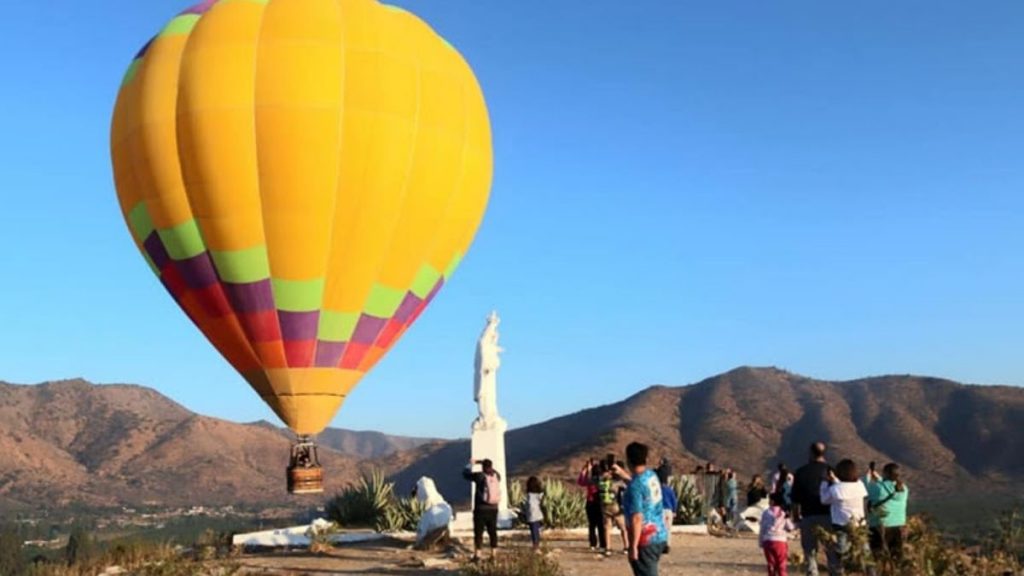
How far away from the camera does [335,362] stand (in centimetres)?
1725

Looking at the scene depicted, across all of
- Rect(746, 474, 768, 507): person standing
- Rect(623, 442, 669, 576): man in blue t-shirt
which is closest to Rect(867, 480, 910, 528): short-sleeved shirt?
Rect(623, 442, 669, 576): man in blue t-shirt

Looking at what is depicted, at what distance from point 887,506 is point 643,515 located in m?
3.86

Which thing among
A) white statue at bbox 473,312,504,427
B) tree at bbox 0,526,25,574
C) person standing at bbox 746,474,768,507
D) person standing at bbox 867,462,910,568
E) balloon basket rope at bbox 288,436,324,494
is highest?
white statue at bbox 473,312,504,427

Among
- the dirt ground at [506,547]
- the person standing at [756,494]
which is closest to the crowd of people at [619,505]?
the dirt ground at [506,547]

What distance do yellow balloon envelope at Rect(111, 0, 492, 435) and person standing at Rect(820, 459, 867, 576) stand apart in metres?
9.85

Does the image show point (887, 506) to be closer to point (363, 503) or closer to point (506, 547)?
point (506, 547)

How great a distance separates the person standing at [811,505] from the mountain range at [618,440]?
62.2 metres

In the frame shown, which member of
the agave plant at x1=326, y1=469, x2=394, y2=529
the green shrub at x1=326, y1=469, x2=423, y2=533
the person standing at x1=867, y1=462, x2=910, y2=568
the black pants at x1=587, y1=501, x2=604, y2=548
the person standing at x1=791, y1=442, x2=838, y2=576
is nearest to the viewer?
the person standing at x1=791, y1=442, x2=838, y2=576

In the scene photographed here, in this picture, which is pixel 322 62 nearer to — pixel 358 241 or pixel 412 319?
pixel 358 241

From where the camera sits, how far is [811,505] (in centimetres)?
1009

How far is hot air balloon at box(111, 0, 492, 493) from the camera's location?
1645cm

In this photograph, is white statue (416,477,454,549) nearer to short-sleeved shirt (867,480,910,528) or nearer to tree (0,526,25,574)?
short-sleeved shirt (867,480,910,528)

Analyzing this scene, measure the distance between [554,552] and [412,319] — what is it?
19.3 feet

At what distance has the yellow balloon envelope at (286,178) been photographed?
16.5 meters
